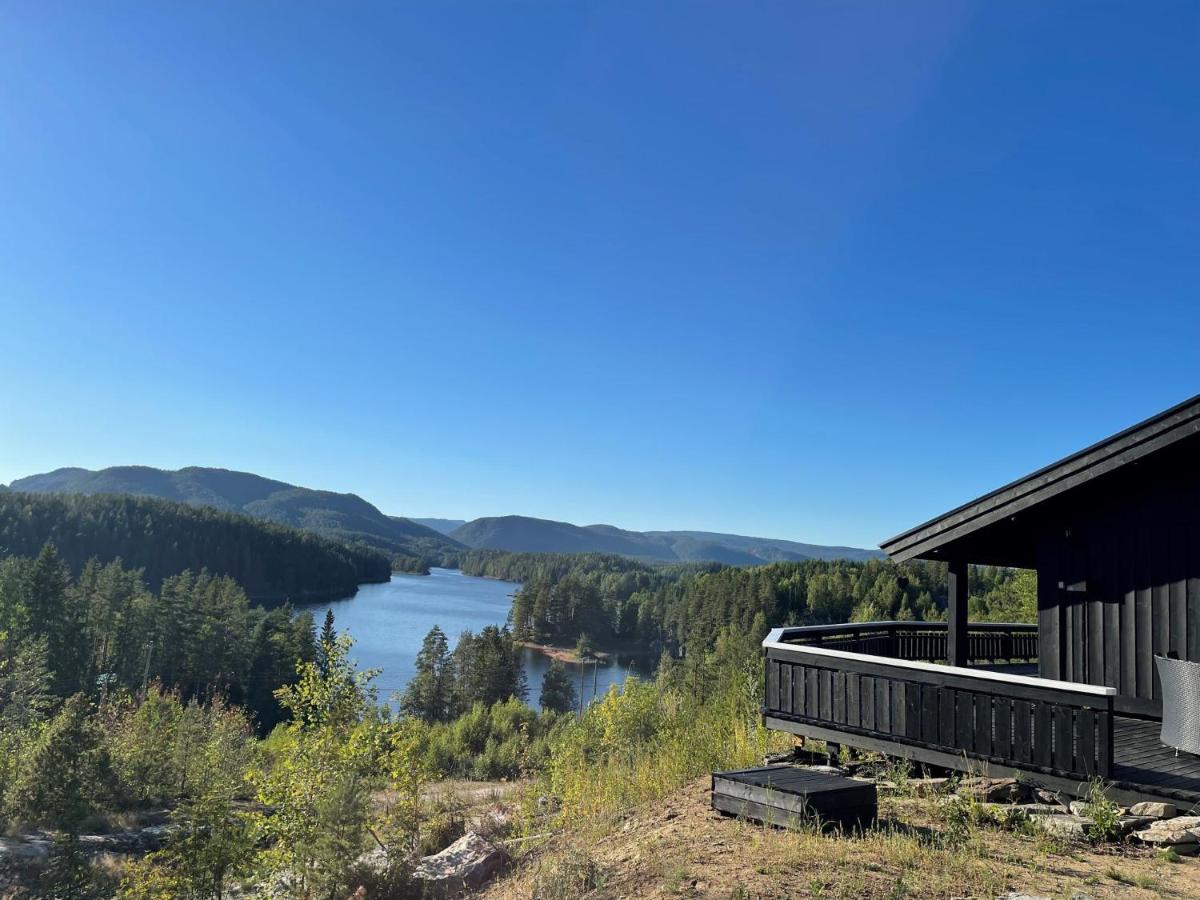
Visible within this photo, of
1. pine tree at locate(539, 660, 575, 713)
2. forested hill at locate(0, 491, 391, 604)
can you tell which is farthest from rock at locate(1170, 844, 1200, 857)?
forested hill at locate(0, 491, 391, 604)

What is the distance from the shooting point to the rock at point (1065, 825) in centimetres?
595

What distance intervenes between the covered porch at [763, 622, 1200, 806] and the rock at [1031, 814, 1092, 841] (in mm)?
519

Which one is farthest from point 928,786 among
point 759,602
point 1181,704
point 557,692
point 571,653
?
point 571,653

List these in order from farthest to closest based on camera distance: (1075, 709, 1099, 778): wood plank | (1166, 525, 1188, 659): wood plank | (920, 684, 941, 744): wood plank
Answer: (1166, 525, 1188, 659): wood plank
(920, 684, 941, 744): wood plank
(1075, 709, 1099, 778): wood plank

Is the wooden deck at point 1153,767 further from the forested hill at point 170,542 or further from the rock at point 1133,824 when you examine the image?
the forested hill at point 170,542

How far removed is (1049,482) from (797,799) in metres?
4.79

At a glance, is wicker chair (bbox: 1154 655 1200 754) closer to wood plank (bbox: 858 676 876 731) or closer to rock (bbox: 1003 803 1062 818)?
rock (bbox: 1003 803 1062 818)

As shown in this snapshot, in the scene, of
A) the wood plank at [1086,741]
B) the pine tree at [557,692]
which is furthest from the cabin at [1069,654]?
the pine tree at [557,692]

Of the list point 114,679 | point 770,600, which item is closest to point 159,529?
point 114,679

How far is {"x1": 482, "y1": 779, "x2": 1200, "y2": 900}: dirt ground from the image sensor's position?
4926 mm

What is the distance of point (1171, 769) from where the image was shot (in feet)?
22.6

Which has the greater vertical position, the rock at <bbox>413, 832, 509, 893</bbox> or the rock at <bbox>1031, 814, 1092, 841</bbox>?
the rock at <bbox>1031, 814, 1092, 841</bbox>

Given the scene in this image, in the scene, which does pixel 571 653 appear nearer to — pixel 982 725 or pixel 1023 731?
pixel 982 725

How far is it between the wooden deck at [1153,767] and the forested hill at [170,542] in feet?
452
